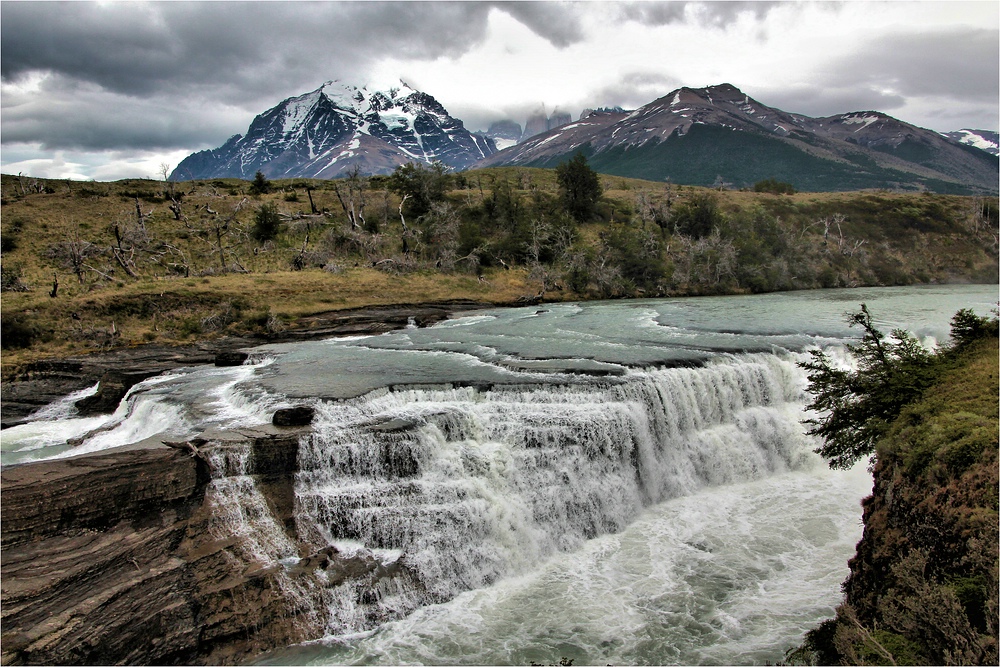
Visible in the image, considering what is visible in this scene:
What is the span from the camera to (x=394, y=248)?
55438mm

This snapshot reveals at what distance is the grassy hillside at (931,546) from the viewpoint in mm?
6668

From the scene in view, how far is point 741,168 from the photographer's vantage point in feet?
643

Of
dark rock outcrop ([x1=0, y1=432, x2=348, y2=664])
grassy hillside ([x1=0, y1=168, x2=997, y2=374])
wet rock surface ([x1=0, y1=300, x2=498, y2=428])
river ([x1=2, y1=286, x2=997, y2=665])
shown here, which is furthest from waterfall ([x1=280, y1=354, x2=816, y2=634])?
grassy hillside ([x1=0, y1=168, x2=997, y2=374])

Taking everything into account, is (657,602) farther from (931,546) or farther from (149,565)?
(149,565)

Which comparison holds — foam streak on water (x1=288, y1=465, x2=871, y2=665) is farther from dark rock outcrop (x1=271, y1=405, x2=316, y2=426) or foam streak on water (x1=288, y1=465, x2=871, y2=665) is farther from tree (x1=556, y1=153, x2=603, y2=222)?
tree (x1=556, y1=153, x2=603, y2=222)

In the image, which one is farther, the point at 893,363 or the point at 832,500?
the point at 832,500

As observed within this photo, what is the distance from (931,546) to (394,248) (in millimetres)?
52026

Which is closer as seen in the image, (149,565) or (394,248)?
(149,565)

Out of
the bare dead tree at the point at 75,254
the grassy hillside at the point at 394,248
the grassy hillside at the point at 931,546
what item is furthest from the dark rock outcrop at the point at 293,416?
the bare dead tree at the point at 75,254

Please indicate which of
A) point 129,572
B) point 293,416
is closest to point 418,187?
point 293,416

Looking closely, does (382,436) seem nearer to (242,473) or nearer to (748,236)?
(242,473)

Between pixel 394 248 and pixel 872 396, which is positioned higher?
pixel 394 248

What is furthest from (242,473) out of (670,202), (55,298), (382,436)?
(670,202)

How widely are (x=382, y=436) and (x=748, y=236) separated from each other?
189 ft
